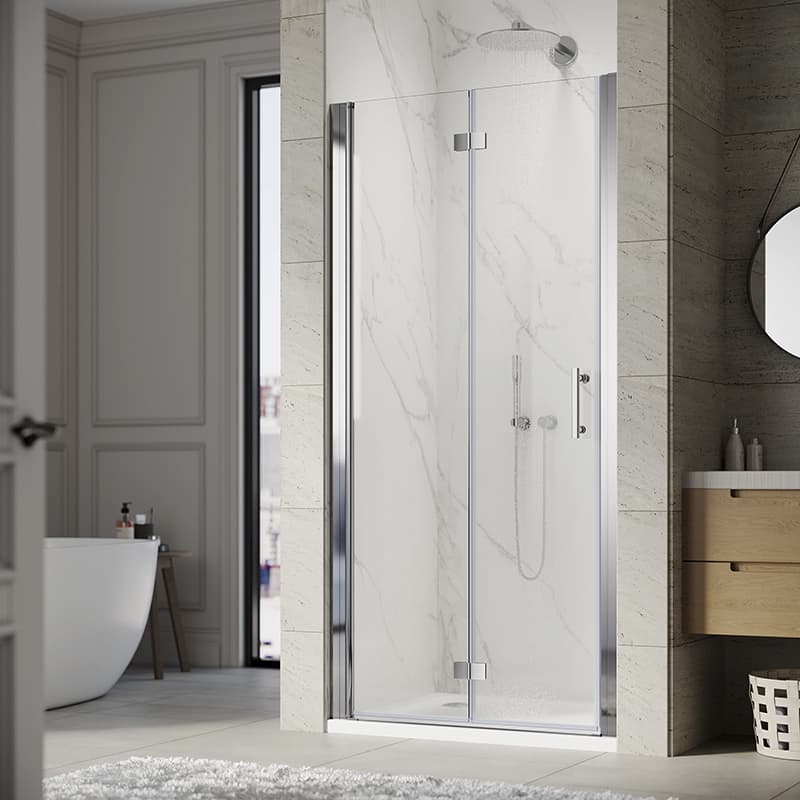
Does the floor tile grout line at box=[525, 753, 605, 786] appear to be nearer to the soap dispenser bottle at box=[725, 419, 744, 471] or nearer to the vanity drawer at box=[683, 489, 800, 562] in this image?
the vanity drawer at box=[683, 489, 800, 562]

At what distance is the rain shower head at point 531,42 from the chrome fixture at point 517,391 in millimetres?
963

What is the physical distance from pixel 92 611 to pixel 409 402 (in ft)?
5.09

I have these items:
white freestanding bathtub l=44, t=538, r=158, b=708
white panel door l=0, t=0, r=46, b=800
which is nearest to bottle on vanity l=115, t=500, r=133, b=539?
white freestanding bathtub l=44, t=538, r=158, b=708

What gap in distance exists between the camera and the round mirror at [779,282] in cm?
475

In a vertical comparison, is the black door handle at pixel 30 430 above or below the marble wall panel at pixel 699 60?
below

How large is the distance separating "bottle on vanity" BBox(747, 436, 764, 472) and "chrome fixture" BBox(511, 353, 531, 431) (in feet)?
2.48

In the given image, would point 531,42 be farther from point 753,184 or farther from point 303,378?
point 303,378

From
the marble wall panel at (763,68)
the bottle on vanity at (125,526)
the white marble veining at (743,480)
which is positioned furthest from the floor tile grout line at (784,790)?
the bottle on vanity at (125,526)

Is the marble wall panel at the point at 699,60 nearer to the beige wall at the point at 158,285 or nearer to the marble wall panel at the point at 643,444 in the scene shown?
the marble wall panel at the point at 643,444

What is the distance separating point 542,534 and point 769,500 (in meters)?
0.72

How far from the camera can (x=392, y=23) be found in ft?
15.9

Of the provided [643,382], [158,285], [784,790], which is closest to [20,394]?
[643,382]

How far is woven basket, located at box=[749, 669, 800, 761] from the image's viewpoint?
14.1ft

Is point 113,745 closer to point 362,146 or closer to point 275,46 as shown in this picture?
point 362,146
